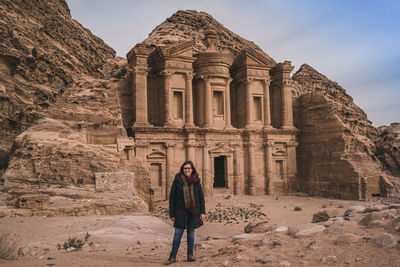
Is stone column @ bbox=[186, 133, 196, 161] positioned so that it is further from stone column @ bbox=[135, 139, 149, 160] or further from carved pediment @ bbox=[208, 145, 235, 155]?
stone column @ bbox=[135, 139, 149, 160]

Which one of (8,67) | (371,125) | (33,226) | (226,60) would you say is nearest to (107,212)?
(33,226)

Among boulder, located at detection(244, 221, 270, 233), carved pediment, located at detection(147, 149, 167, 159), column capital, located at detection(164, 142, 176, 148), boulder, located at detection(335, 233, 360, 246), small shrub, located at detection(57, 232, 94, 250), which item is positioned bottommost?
boulder, located at detection(244, 221, 270, 233)

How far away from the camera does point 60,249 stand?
578cm

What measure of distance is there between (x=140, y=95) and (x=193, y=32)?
39.0 feet

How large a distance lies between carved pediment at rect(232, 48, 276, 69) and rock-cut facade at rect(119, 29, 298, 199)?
89mm

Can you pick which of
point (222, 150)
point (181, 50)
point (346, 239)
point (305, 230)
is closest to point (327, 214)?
point (305, 230)

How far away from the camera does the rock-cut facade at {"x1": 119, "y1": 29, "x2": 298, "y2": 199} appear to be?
22906mm

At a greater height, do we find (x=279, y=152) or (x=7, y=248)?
(x=279, y=152)

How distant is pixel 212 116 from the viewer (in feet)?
83.5

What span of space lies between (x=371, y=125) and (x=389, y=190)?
9292 millimetres

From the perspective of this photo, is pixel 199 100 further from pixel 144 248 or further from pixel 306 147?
pixel 144 248

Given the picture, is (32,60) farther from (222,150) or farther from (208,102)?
(222,150)

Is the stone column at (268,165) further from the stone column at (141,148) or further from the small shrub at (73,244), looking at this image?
the small shrub at (73,244)

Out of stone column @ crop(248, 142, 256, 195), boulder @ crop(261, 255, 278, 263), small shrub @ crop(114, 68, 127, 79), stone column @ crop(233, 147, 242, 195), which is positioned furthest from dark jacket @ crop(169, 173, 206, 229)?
small shrub @ crop(114, 68, 127, 79)
